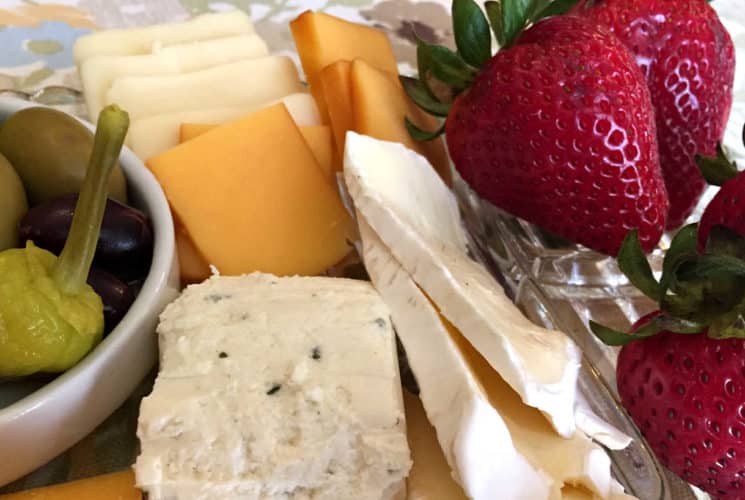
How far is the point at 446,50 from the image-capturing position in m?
0.90

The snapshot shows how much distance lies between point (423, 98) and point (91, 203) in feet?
1.55

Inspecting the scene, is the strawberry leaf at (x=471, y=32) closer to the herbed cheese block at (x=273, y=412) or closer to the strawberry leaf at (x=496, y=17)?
the strawberry leaf at (x=496, y=17)

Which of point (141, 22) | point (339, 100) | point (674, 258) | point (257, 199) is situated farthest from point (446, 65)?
point (141, 22)

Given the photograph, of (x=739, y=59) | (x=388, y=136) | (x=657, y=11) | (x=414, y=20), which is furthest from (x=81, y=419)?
(x=739, y=59)

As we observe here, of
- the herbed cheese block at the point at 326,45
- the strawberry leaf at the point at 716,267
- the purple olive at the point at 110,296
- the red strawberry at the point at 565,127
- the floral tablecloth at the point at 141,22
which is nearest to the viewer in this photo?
the strawberry leaf at the point at 716,267

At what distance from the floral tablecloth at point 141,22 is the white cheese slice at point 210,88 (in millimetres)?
240

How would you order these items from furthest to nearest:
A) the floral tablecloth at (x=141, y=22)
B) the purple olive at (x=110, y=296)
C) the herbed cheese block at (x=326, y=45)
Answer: the floral tablecloth at (x=141, y=22), the herbed cheese block at (x=326, y=45), the purple olive at (x=110, y=296)

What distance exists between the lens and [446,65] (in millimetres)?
906

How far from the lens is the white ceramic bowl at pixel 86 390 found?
0.65 metres

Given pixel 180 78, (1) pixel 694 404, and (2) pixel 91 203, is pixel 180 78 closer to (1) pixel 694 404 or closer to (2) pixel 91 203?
(2) pixel 91 203

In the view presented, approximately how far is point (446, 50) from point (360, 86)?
0.13 m

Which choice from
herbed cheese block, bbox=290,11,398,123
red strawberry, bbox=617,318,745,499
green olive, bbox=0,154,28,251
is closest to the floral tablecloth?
herbed cheese block, bbox=290,11,398,123

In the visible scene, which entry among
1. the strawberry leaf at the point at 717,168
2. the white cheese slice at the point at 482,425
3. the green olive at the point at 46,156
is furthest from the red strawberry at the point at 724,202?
the green olive at the point at 46,156

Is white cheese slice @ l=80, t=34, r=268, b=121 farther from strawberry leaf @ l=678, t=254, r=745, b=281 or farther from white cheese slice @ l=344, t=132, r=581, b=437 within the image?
strawberry leaf @ l=678, t=254, r=745, b=281
